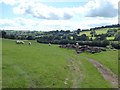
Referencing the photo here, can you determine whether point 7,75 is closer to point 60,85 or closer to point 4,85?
point 4,85

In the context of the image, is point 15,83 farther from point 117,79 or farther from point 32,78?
point 117,79

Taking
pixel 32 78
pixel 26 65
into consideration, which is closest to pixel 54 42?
pixel 26 65

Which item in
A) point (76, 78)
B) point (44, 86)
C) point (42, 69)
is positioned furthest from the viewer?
point (42, 69)

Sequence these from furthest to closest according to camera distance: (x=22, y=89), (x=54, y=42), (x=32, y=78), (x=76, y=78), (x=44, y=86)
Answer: (x=54, y=42) → (x=76, y=78) → (x=32, y=78) → (x=44, y=86) → (x=22, y=89)

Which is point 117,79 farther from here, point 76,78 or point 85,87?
point 85,87

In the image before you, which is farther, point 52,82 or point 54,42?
point 54,42

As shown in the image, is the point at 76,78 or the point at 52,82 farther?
the point at 76,78

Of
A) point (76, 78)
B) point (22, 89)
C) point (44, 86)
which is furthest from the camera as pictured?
point (76, 78)

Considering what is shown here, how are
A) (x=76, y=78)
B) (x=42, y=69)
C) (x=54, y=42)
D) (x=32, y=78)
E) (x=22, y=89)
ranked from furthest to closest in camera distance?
(x=54, y=42), (x=42, y=69), (x=76, y=78), (x=32, y=78), (x=22, y=89)
